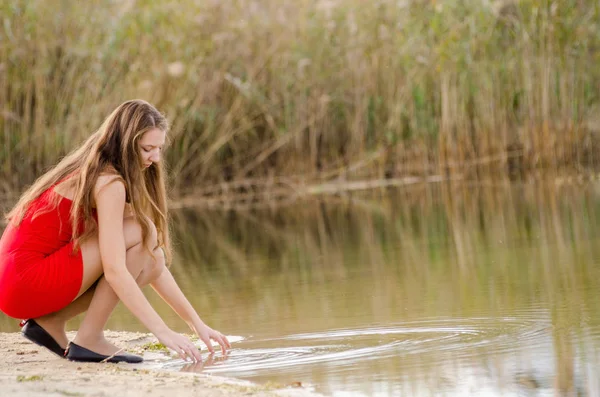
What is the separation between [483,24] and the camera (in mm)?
8641

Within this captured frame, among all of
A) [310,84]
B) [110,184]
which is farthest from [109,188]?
[310,84]

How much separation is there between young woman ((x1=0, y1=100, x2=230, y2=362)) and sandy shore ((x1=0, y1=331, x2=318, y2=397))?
0.29 feet

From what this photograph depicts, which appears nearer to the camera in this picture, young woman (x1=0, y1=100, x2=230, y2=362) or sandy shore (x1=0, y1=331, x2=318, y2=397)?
sandy shore (x1=0, y1=331, x2=318, y2=397)

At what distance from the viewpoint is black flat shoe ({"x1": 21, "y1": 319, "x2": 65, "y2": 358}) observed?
290 cm

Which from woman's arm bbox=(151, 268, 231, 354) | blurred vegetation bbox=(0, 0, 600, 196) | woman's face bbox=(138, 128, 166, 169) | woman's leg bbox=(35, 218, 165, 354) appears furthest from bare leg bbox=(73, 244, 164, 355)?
blurred vegetation bbox=(0, 0, 600, 196)

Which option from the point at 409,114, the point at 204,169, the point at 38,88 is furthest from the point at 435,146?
the point at 38,88

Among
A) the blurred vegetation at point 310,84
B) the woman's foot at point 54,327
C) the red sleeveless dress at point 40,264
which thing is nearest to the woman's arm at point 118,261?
the red sleeveless dress at point 40,264

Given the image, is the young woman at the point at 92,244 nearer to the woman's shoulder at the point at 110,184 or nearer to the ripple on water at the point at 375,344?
the woman's shoulder at the point at 110,184

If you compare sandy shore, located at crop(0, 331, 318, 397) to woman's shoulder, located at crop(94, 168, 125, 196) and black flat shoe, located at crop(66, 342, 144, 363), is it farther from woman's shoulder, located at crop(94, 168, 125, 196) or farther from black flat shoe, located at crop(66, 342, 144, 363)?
woman's shoulder, located at crop(94, 168, 125, 196)

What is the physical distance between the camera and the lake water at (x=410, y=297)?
7.81 ft

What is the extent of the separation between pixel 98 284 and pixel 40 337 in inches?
8.5

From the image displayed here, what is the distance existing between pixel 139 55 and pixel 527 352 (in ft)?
A: 21.8

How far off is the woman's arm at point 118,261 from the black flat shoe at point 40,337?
0.89 ft

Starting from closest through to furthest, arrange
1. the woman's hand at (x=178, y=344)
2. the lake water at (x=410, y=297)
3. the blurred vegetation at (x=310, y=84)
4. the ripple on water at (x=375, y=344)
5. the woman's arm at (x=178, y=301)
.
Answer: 1. the lake water at (x=410, y=297)
2. the ripple on water at (x=375, y=344)
3. the woman's hand at (x=178, y=344)
4. the woman's arm at (x=178, y=301)
5. the blurred vegetation at (x=310, y=84)
